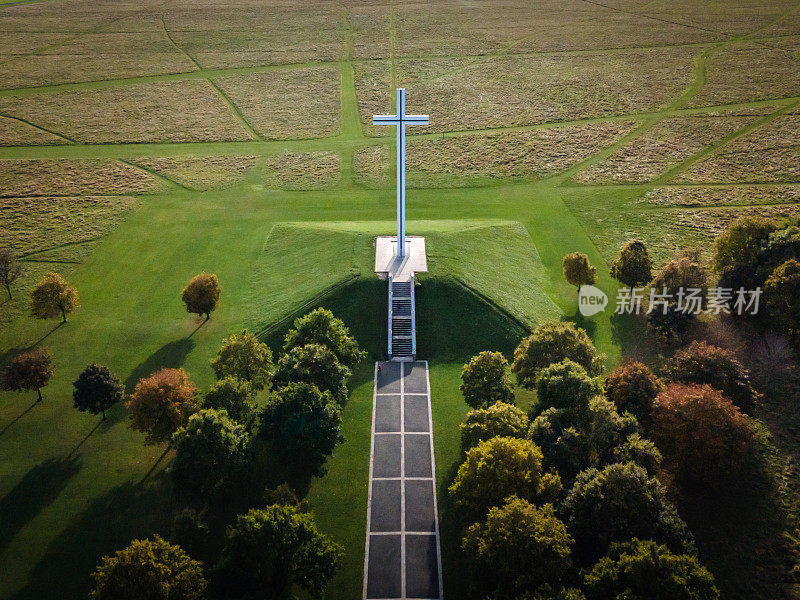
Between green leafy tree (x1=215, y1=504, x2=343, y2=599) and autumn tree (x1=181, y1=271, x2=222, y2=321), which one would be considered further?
autumn tree (x1=181, y1=271, x2=222, y2=321)

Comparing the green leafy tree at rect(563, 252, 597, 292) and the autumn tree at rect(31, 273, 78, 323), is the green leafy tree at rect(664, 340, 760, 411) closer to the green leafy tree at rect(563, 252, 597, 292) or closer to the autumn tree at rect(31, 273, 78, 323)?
the green leafy tree at rect(563, 252, 597, 292)

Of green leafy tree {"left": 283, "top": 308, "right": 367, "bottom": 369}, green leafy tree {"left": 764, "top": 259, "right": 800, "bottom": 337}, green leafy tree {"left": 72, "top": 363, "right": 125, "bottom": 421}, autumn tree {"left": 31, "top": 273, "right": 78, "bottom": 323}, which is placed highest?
autumn tree {"left": 31, "top": 273, "right": 78, "bottom": 323}

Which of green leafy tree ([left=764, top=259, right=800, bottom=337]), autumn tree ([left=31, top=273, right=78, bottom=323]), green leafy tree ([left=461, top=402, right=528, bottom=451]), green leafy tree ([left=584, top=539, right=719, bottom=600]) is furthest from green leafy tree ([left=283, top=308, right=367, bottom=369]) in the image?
green leafy tree ([left=764, top=259, right=800, bottom=337])

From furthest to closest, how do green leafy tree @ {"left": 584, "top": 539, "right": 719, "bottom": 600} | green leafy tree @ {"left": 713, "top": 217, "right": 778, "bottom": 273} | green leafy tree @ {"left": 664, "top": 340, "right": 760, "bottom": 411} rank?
1. green leafy tree @ {"left": 713, "top": 217, "right": 778, "bottom": 273}
2. green leafy tree @ {"left": 664, "top": 340, "right": 760, "bottom": 411}
3. green leafy tree @ {"left": 584, "top": 539, "right": 719, "bottom": 600}

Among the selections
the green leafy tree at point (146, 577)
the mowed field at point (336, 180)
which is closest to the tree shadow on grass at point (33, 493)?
the mowed field at point (336, 180)

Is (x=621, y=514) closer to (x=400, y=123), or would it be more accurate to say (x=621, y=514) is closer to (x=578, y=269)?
(x=578, y=269)

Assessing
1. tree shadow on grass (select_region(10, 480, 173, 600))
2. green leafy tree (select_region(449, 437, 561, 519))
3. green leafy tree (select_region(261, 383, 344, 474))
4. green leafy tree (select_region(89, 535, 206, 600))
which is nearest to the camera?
green leafy tree (select_region(89, 535, 206, 600))

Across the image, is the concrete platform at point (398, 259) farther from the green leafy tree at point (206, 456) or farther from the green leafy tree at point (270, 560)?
the green leafy tree at point (270, 560)
